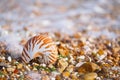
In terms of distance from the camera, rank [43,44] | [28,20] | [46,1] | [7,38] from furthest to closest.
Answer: [46,1] < [28,20] < [7,38] < [43,44]

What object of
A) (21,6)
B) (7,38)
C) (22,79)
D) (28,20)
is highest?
(21,6)

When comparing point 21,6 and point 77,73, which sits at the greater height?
point 21,6

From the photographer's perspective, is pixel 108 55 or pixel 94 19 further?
pixel 94 19

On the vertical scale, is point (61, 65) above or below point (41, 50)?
below

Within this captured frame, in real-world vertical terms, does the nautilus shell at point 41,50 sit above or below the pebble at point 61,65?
above

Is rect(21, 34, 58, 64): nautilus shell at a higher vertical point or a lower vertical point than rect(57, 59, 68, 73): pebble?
higher

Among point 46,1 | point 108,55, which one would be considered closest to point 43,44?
point 108,55

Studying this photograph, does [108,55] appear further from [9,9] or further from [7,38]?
→ [9,9]

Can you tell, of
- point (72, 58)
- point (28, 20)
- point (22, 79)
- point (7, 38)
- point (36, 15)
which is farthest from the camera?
point (36, 15)
